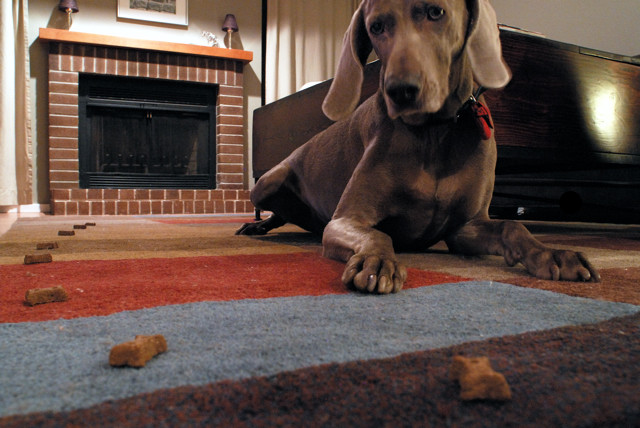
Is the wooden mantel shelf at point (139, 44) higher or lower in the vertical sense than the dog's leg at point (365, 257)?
higher

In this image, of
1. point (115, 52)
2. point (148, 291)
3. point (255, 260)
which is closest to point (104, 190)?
point (115, 52)

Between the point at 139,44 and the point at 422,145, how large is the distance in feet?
12.5

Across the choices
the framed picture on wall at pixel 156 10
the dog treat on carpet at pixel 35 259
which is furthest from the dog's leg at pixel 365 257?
the framed picture on wall at pixel 156 10

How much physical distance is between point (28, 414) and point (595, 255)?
139cm

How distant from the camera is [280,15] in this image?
16.5ft

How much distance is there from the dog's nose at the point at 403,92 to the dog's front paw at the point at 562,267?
1.31 feet

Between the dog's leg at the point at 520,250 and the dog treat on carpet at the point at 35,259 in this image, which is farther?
the dog treat on carpet at the point at 35,259

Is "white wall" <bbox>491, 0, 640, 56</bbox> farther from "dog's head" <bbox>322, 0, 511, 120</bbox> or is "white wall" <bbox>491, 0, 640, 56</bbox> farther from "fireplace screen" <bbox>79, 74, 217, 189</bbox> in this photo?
"fireplace screen" <bbox>79, 74, 217, 189</bbox>

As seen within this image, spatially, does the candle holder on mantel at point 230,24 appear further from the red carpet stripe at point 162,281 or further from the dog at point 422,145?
the red carpet stripe at point 162,281

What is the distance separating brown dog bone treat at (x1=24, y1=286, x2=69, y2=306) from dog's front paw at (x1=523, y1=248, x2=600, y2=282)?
832 mm

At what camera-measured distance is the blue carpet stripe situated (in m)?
0.44

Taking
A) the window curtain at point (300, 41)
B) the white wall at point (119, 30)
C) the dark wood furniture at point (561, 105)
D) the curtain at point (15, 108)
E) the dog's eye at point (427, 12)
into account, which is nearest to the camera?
the dog's eye at point (427, 12)

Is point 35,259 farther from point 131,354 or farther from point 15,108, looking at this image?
point 15,108

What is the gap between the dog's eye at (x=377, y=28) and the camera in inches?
43.9
